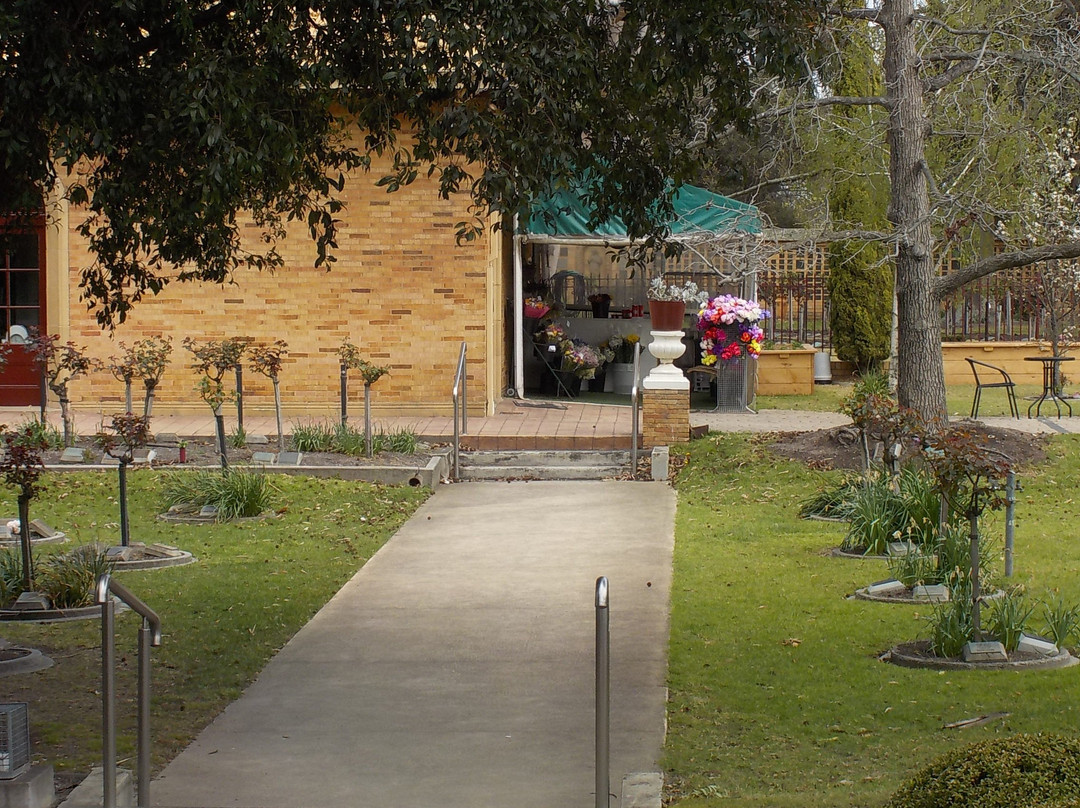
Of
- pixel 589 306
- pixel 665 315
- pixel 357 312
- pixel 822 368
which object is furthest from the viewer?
pixel 822 368

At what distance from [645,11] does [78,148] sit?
9.20ft

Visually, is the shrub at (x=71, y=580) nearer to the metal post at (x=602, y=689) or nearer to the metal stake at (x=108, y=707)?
the metal stake at (x=108, y=707)

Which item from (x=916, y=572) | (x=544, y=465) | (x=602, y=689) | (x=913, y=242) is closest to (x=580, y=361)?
(x=544, y=465)

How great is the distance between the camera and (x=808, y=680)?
682 cm

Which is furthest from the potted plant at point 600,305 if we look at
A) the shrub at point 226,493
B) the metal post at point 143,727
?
the metal post at point 143,727

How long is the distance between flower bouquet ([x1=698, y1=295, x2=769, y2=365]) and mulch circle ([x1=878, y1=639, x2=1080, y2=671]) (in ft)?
33.4

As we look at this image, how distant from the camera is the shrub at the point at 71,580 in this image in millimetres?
8508

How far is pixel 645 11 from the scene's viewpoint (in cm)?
689

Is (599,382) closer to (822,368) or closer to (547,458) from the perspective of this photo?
(822,368)

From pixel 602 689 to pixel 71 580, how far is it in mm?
5059

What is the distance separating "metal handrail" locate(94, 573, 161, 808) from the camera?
488 centimetres

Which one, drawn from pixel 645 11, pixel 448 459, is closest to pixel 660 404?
pixel 448 459

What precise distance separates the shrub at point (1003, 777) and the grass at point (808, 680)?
1.55m

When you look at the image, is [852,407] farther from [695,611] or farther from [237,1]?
[237,1]
